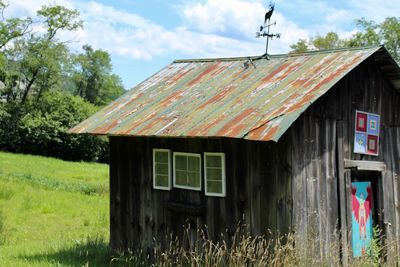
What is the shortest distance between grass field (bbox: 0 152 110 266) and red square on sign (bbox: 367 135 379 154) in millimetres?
5558

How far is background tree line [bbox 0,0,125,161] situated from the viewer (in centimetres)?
4128

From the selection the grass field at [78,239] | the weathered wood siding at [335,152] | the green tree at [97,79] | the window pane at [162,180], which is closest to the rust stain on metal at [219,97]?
the window pane at [162,180]

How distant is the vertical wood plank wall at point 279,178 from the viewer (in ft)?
30.6

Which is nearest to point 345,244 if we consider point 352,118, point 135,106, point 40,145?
point 352,118

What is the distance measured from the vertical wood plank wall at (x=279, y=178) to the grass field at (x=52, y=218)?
1.29 metres

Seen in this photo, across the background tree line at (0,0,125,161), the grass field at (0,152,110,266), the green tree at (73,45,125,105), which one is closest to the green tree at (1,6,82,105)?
the background tree line at (0,0,125,161)

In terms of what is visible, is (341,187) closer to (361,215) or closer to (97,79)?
(361,215)

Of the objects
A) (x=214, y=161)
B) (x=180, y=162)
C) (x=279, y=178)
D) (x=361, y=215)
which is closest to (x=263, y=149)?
(x=279, y=178)

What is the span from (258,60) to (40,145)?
31987 millimetres

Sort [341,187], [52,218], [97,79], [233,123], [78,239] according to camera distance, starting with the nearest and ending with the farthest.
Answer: [233,123] → [341,187] → [78,239] → [52,218] → [97,79]

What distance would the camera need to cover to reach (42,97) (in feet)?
155

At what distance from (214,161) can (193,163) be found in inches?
19.8

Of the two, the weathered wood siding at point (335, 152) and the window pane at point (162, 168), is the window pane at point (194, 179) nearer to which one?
the window pane at point (162, 168)

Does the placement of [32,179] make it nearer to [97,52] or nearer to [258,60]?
[258,60]
